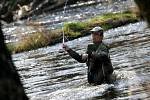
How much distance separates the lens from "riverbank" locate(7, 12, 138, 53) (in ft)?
86.0

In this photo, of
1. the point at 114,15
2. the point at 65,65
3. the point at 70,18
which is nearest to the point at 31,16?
the point at 70,18

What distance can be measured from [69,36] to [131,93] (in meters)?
16.2

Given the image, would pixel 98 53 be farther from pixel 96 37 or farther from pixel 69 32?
pixel 69 32

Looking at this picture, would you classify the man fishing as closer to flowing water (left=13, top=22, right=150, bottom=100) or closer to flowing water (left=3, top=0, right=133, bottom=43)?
flowing water (left=13, top=22, right=150, bottom=100)

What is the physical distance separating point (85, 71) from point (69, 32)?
11.0 m

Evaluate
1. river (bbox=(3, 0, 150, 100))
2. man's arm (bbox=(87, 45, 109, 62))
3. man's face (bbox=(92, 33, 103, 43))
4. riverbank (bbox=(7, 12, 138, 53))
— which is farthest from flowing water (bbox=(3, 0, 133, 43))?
man's face (bbox=(92, 33, 103, 43))

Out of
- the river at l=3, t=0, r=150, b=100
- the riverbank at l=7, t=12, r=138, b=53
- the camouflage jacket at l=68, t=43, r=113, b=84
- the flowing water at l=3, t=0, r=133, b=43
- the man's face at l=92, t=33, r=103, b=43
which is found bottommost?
the flowing water at l=3, t=0, r=133, b=43

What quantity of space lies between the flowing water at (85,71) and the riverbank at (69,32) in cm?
76

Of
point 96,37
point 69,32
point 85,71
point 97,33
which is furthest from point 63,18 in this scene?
point 97,33

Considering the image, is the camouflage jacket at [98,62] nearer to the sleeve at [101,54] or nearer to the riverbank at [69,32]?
the sleeve at [101,54]

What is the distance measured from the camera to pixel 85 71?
54.0 ft

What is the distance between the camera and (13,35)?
33.0 m

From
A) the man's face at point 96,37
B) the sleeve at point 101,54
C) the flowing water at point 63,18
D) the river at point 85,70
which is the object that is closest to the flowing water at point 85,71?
the river at point 85,70

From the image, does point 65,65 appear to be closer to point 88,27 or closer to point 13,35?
point 88,27
